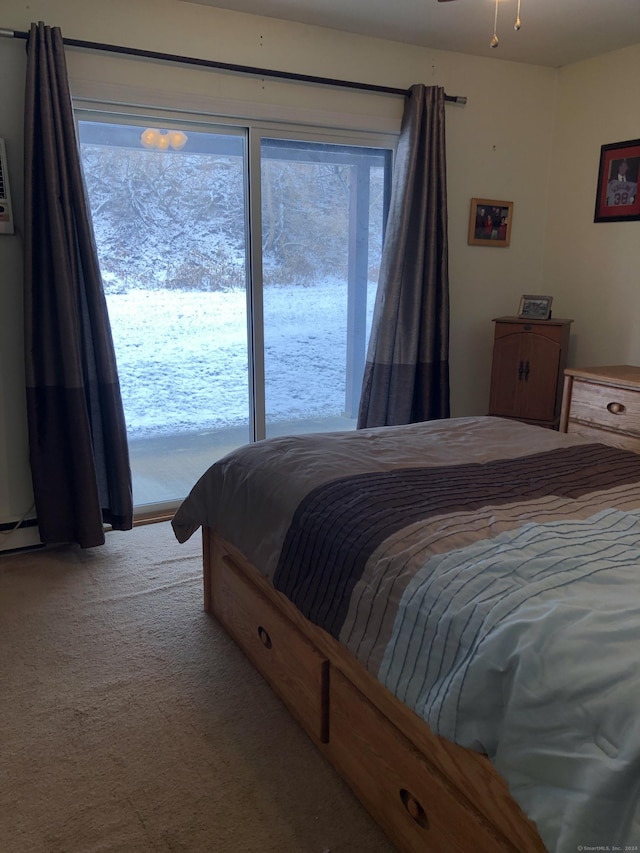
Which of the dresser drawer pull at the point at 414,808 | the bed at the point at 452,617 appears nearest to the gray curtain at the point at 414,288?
the bed at the point at 452,617

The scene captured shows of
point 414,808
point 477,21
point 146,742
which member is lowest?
point 146,742

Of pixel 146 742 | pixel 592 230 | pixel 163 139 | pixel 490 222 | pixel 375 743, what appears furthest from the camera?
pixel 490 222

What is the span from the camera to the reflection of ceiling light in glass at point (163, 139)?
321 centimetres

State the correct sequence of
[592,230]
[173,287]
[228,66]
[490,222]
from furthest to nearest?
[490,222] < [592,230] < [173,287] < [228,66]

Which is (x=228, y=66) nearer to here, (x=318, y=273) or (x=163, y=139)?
(x=163, y=139)

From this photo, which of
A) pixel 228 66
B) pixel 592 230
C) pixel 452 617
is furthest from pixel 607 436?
pixel 228 66

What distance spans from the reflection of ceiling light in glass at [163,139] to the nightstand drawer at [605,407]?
7.74 ft

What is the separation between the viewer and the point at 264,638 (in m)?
2.05

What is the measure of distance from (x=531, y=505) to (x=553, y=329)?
2.30 meters

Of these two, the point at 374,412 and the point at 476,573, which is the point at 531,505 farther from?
the point at 374,412

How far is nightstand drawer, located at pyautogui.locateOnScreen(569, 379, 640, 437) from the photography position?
10.0ft

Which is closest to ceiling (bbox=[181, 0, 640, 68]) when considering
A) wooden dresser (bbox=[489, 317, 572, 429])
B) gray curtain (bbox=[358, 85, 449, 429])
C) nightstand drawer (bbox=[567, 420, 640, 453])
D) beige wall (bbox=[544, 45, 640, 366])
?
beige wall (bbox=[544, 45, 640, 366])

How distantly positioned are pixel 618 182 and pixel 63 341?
10.3 feet

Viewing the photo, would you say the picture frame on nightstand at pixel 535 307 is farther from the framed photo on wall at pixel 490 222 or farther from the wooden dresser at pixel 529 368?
the framed photo on wall at pixel 490 222
